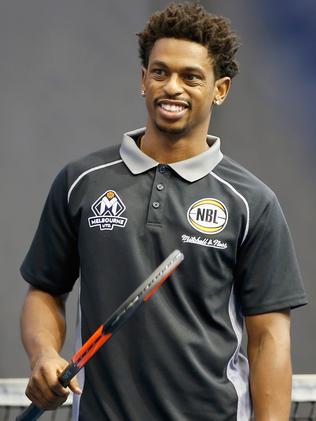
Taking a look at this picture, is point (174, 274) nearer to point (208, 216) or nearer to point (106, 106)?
point (208, 216)

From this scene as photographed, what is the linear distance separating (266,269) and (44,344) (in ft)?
1.89

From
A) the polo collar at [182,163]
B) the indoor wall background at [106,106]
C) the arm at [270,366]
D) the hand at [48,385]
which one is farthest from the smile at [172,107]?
the indoor wall background at [106,106]

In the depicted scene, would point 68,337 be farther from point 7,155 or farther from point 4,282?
point 7,155

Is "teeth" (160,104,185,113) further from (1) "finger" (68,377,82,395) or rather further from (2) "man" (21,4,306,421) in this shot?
(1) "finger" (68,377,82,395)

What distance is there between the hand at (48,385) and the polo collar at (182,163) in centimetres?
53

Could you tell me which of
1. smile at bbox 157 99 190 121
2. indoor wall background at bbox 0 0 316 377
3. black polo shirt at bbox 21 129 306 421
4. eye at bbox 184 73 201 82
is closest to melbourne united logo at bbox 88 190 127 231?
black polo shirt at bbox 21 129 306 421

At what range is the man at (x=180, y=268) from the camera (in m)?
2.62

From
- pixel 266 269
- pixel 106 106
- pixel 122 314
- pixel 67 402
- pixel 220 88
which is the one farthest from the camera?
pixel 106 106

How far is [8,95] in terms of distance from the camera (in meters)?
4.43

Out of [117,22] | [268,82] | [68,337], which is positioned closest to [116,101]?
[117,22]

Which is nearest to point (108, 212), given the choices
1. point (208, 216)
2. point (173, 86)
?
point (208, 216)

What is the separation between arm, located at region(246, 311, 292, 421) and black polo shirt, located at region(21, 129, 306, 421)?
30 mm

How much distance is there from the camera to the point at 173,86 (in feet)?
8.82

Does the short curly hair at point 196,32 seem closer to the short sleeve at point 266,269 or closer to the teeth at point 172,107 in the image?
the teeth at point 172,107
